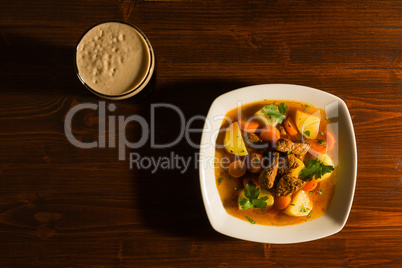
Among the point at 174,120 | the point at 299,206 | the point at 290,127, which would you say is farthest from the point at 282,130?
the point at 174,120

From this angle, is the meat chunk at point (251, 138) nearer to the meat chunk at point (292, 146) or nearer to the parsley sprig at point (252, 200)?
the meat chunk at point (292, 146)

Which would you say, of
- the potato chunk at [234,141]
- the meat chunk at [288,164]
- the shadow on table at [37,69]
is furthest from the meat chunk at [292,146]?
the shadow on table at [37,69]

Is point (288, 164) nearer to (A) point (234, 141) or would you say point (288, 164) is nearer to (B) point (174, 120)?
(A) point (234, 141)

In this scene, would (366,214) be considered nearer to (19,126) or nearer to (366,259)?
(366,259)

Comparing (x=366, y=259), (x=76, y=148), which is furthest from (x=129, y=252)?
(x=366, y=259)

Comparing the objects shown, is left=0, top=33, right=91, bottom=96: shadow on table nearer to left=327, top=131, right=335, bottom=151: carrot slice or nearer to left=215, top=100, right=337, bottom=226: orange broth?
left=215, top=100, right=337, bottom=226: orange broth

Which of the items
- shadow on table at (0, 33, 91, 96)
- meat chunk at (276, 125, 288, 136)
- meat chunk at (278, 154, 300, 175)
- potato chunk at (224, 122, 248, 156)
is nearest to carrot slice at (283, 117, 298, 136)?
meat chunk at (276, 125, 288, 136)
